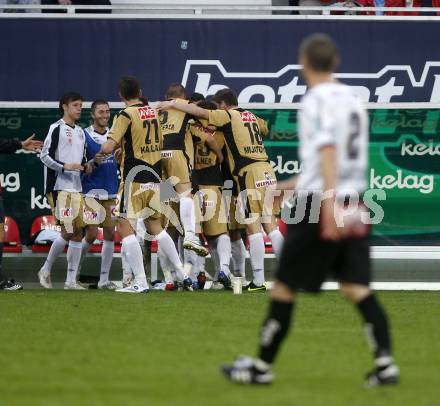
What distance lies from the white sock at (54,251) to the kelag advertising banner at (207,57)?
220 centimetres

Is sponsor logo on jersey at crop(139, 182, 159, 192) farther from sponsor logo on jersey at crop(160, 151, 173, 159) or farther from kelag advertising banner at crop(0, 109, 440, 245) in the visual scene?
kelag advertising banner at crop(0, 109, 440, 245)

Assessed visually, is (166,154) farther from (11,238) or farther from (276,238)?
(11,238)

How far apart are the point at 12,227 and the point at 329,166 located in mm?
9689

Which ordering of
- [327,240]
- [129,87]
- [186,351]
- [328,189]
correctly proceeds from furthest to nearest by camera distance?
[129,87] < [186,351] < [327,240] < [328,189]

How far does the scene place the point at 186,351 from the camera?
8445mm

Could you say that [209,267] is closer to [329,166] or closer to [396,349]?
[396,349]

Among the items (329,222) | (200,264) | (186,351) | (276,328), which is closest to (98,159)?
(200,264)

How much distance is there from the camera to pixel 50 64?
1608cm

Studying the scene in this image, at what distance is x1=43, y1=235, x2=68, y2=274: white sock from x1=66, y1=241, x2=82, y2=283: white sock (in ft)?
0.33

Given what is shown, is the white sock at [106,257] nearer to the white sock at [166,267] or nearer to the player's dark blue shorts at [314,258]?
the white sock at [166,267]

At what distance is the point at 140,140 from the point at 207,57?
2.80m

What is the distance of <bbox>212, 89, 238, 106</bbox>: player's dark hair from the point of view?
14.5 metres

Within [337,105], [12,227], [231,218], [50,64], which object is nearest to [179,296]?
[231,218]

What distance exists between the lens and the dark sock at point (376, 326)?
261 inches
